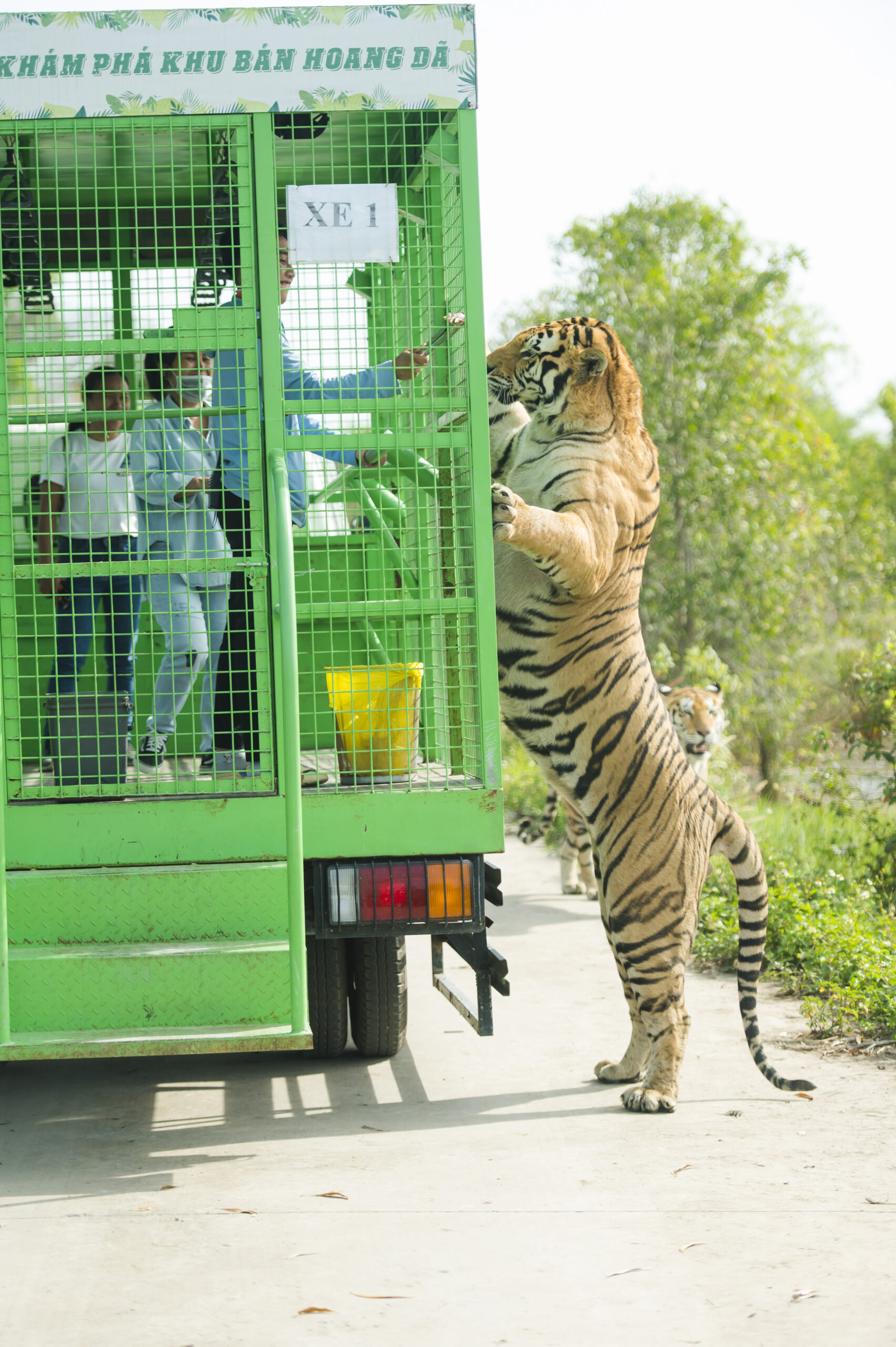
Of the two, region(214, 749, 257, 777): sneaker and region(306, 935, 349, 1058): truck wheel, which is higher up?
region(214, 749, 257, 777): sneaker

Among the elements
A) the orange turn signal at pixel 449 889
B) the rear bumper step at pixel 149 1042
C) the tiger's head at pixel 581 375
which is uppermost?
the tiger's head at pixel 581 375

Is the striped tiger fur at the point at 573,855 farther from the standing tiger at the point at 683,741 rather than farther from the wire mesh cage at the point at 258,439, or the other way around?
the wire mesh cage at the point at 258,439

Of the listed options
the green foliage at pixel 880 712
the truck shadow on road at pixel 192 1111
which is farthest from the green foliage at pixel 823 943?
the truck shadow on road at pixel 192 1111

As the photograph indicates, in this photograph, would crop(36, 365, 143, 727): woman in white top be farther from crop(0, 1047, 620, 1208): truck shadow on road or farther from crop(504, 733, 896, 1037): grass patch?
crop(504, 733, 896, 1037): grass patch

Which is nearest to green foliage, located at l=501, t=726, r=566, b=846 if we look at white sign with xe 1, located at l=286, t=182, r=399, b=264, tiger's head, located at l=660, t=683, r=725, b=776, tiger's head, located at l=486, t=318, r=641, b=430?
tiger's head, located at l=660, t=683, r=725, b=776

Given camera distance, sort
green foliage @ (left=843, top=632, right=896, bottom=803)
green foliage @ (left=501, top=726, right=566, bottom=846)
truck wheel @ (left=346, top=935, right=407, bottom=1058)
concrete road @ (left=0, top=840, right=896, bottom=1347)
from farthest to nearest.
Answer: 1. green foliage @ (left=501, top=726, right=566, bottom=846)
2. green foliage @ (left=843, top=632, right=896, bottom=803)
3. truck wheel @ (left=346, top=935, right=407, bottom=1058)
4. concrete road @ (left=0, top=840, right=896, bottom=1347)

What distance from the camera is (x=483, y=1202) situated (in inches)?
134

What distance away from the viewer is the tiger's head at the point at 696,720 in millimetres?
7871

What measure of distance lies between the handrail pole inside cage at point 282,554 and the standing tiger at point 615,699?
950 millimetres

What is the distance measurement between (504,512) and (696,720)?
4.48 metres

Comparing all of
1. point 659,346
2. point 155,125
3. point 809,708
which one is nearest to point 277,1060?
point 155,125

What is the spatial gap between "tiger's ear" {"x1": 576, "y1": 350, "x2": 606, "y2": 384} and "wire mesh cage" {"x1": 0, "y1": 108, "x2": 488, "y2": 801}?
1.65 feet

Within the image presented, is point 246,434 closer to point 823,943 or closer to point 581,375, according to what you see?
point 581,375

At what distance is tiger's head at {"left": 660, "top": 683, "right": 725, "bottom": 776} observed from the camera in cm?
787
